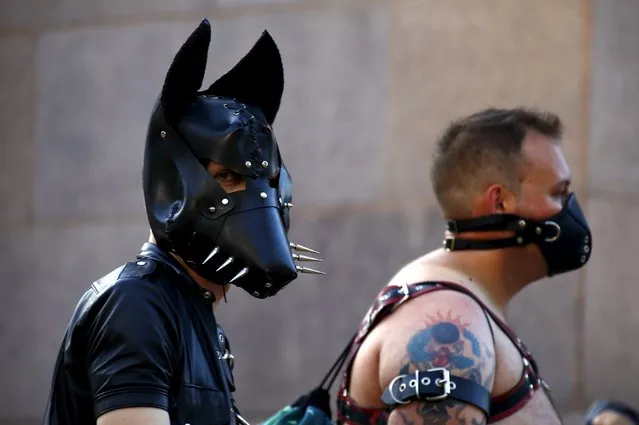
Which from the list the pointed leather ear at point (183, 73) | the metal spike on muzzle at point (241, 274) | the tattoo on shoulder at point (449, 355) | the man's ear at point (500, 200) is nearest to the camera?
the metal spike on muzzle at point (241, 274)

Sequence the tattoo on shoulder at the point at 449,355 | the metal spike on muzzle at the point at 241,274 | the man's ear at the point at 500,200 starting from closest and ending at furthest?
1. the metal spike on muzzle at the point at 241,274
2. the tattoo on shoulder at the point at 449,355
3. the man's ear at the point at 500,200

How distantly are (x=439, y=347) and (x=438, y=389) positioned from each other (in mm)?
147

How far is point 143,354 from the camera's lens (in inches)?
109

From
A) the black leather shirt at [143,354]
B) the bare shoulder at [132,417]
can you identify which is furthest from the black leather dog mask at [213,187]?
the bare shoulder at [132,417]

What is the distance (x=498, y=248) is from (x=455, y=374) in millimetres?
753

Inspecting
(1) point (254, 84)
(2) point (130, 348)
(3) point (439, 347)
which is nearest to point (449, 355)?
(3) point (439, 347)

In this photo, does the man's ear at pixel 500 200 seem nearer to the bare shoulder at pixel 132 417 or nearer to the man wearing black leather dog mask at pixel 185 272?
the man wearing black leather dog mask at pixel 185 272

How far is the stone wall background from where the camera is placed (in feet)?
21.5

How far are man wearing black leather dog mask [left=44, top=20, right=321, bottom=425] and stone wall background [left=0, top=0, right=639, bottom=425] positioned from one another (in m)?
3.50

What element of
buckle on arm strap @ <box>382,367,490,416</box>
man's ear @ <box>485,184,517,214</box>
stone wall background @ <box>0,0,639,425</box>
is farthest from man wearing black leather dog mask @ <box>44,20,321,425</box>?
stone wall background @ <box>0,0,639,425</box>

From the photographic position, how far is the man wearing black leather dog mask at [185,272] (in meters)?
2.78

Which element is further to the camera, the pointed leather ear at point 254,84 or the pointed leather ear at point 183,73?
the pointed leather ear at point 254,84

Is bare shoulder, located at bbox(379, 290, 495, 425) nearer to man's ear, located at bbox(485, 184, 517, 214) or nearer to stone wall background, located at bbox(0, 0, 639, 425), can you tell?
man's ear, located at bbox(485, 184, 517, 214)

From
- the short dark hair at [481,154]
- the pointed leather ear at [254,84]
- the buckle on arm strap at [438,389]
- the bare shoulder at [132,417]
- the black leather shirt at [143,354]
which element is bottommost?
the buckle on arm strap at [438,389]
